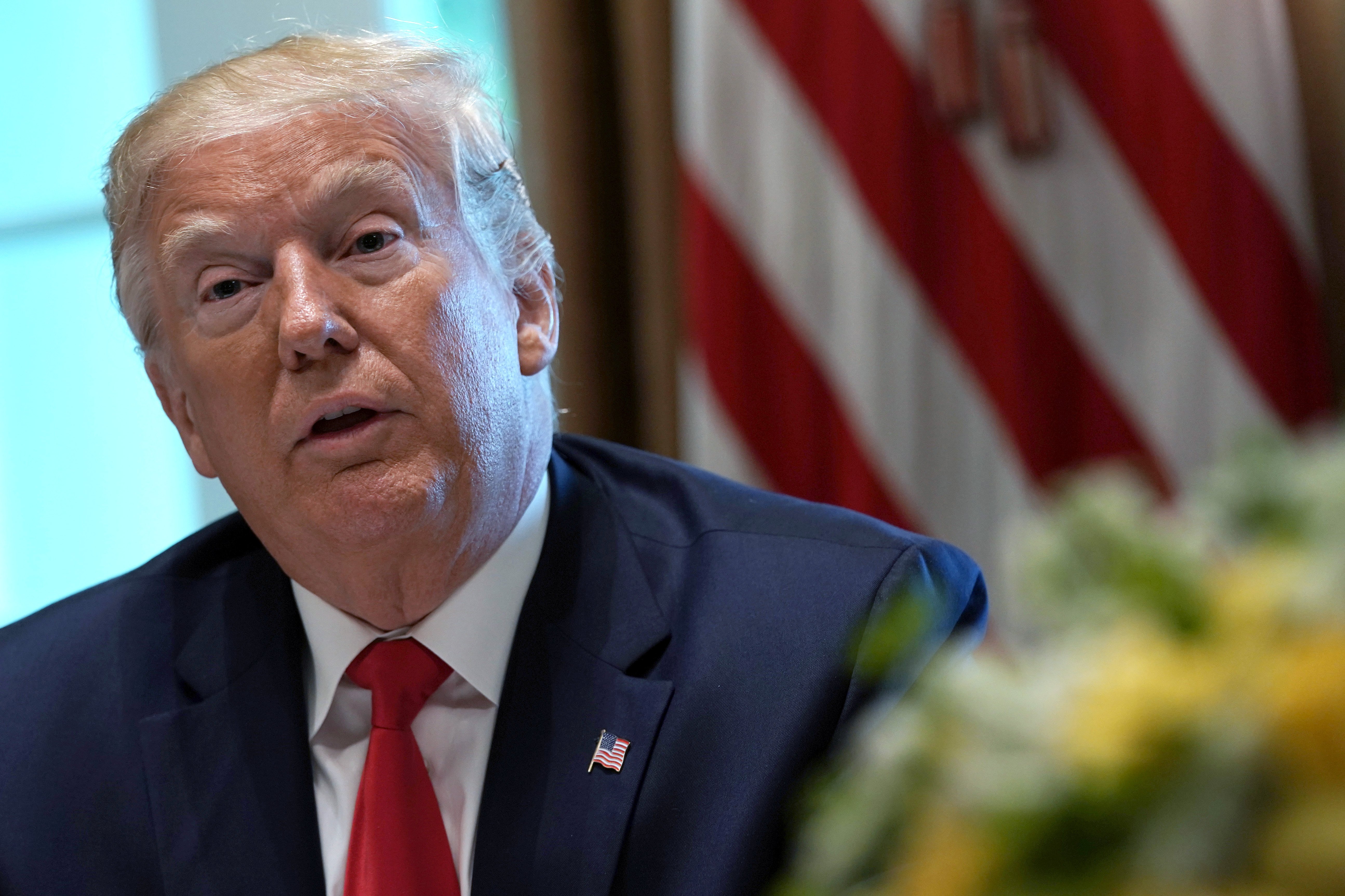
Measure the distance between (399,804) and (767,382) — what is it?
3.70 feet

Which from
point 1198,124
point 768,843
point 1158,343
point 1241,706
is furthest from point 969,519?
point 1241,706

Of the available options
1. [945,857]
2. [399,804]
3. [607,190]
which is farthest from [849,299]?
[945,857]

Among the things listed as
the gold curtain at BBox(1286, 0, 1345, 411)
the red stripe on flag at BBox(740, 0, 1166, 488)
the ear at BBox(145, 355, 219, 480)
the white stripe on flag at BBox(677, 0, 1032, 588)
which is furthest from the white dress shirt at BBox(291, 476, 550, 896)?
the gold curtain at BBox(1286, 0, 1345, 411)

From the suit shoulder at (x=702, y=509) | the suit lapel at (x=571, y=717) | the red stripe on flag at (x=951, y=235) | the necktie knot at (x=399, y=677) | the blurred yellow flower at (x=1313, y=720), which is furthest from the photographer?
the red stripe on flag at (x=951, y=235)

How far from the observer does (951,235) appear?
2.25 meters

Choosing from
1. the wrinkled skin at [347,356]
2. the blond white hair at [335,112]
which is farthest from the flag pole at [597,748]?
the blond white hair at [335,112]

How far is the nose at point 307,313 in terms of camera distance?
1365 mm

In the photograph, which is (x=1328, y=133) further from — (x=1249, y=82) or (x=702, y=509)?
(x=702, y=509)

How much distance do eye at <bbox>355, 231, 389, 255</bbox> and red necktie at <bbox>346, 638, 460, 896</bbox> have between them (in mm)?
421

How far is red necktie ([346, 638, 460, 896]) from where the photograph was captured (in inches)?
52.3

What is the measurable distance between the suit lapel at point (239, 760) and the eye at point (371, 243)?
42 centimetres

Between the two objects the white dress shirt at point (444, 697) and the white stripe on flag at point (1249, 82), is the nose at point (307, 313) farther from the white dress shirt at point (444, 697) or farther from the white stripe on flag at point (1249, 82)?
the white stripe on flag at point (1249, 82)

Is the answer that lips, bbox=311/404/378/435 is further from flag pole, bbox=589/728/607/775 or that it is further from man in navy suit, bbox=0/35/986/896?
flag pole, bbox=589/728/607/775

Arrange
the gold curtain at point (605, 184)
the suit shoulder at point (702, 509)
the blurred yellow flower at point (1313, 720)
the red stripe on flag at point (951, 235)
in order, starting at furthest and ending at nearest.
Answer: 1. the gold curtain at point (605, 184)
2. the red stripe on flag at point (951, 235)
3. the suit shoulder at point (702, 509)
4. the blurred yellow flower at point (1313, 720)
